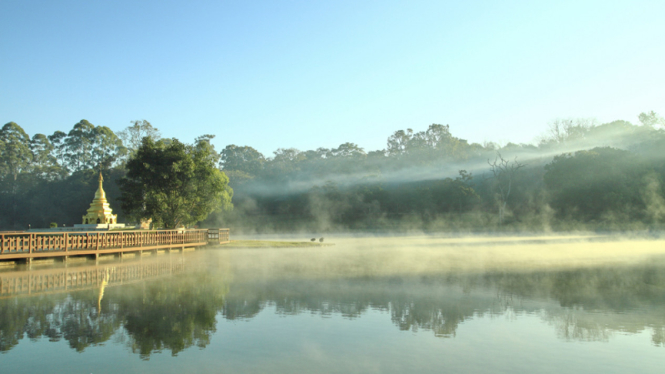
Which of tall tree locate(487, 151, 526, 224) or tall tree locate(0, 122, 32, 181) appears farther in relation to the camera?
tall tree locate(0, 122, 32, 181)

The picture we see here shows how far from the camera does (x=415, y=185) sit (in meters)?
72.4

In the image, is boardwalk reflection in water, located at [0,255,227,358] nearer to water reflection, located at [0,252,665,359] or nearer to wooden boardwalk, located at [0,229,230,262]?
water reflection, located at [0,252,665,359]

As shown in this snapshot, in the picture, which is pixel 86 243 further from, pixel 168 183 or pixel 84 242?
pixel 168 183

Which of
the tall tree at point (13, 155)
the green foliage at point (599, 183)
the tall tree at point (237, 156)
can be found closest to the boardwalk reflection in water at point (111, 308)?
the green foliage at point (599, 183)

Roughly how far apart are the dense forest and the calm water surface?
123 feet

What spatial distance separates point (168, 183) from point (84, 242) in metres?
11.9

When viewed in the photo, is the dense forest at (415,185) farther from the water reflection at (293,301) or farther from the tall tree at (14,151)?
the water reflection at (293,301)

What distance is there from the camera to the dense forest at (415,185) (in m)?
50.3

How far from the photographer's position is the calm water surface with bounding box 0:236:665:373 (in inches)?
280

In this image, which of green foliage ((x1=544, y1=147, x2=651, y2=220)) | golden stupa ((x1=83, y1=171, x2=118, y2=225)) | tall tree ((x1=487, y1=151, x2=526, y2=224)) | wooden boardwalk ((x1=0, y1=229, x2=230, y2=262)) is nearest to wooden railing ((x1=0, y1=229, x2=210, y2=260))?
wooden boardwalk ((x1=0, y1=229, x2=230, y2=262))

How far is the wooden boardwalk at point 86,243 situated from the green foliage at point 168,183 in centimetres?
232

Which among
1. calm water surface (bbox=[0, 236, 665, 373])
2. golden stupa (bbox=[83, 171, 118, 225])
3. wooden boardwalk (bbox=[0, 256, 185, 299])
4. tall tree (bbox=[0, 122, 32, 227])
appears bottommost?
calm water surface (bbox=[0, 236, 665, 373])

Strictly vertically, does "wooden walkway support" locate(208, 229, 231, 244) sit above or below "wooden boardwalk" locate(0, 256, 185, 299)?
above

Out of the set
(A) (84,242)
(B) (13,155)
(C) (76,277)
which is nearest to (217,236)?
(A) (84,242)
